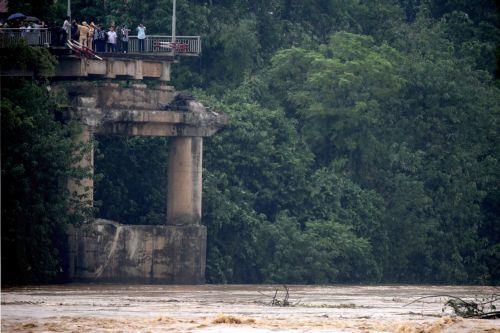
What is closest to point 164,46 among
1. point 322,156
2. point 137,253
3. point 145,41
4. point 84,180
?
point 145,41

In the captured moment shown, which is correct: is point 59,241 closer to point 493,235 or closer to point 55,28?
point 55,28

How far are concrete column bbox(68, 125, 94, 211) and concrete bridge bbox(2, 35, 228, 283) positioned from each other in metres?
0.04

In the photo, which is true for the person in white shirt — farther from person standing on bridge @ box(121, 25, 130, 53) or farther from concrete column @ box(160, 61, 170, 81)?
concrete column @ box(160, 61, 170, 81)

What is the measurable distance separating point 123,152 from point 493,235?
1593cm

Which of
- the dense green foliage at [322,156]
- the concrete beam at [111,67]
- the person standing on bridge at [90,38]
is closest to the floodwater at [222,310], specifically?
the dense green foliage at [322,156]

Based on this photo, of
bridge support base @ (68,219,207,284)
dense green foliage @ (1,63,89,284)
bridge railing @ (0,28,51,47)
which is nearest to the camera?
dense green foliage @ (1,63,89,284)

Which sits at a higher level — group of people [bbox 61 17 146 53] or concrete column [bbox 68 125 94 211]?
group of people [bbox 61 17 146 53]

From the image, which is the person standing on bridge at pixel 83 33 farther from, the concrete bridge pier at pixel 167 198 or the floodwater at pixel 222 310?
the floodwater at pixel 222 310

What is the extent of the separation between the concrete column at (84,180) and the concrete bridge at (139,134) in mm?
42

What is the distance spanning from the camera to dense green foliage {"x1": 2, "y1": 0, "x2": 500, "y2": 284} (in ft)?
195

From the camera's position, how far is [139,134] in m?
55.8

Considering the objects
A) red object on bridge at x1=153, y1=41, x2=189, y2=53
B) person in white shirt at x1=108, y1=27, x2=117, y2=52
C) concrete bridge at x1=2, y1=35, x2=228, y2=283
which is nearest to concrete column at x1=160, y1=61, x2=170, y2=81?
concrete bridge at x1=2, y1=35, x2=228, y2=283

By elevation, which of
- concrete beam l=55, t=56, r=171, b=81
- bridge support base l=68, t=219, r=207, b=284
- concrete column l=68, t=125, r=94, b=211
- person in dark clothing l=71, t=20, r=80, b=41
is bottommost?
bridge support base l=68, t=219, r=207, b=284

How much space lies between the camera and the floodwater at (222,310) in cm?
3372
